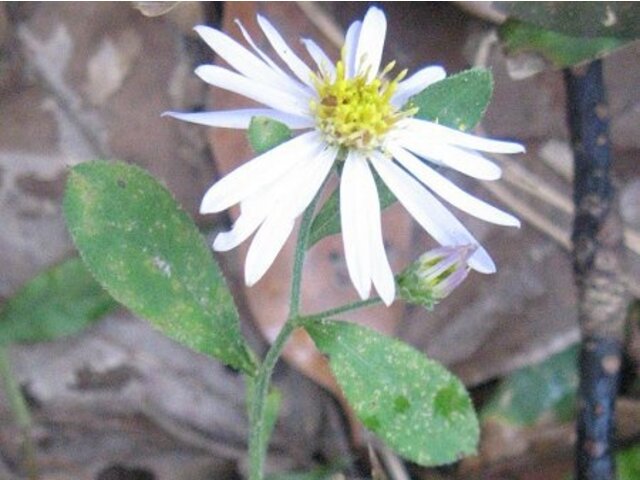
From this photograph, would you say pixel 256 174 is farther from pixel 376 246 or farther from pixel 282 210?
pixel 376 246

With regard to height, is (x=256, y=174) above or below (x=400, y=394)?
above

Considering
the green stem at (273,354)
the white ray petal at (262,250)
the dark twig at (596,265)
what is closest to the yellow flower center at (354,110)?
the green stem at (273,354)

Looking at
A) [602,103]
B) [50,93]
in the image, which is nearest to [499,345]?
[602,103]

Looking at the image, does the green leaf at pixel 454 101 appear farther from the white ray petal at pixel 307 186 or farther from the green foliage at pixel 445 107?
the white ray petal at pixel 307 186

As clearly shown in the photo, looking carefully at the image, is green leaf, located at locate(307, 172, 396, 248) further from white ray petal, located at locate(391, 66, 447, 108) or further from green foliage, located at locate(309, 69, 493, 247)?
white ray petal, located at locate(391, 66, 447, 108)

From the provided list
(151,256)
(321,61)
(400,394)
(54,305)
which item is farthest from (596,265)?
(54,305)

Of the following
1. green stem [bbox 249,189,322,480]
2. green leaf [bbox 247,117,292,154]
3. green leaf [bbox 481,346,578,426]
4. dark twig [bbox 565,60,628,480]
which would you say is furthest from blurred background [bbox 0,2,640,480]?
green leaf [bbox 247,117,292,154]
